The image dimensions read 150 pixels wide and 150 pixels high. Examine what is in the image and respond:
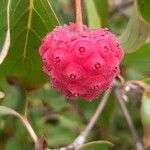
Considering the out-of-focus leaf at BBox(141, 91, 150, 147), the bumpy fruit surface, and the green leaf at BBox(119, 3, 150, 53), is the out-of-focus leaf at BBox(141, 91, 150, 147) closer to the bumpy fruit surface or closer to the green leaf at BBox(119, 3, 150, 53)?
the green leaf at BBox(119, 3, 150, 53)

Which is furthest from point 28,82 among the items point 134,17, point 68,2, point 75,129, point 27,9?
point 68,2

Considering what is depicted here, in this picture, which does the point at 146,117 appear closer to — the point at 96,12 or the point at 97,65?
the point at 96,12

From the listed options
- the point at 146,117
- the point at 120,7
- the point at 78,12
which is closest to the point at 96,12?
the point at 146,117

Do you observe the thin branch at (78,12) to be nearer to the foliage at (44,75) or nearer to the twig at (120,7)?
the foliage at (44,75)

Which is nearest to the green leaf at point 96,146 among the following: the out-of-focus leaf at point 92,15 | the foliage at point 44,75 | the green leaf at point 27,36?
the foliage at point 44,75

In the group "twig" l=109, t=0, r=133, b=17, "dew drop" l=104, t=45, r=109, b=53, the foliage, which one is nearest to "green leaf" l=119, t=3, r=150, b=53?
the foliage
